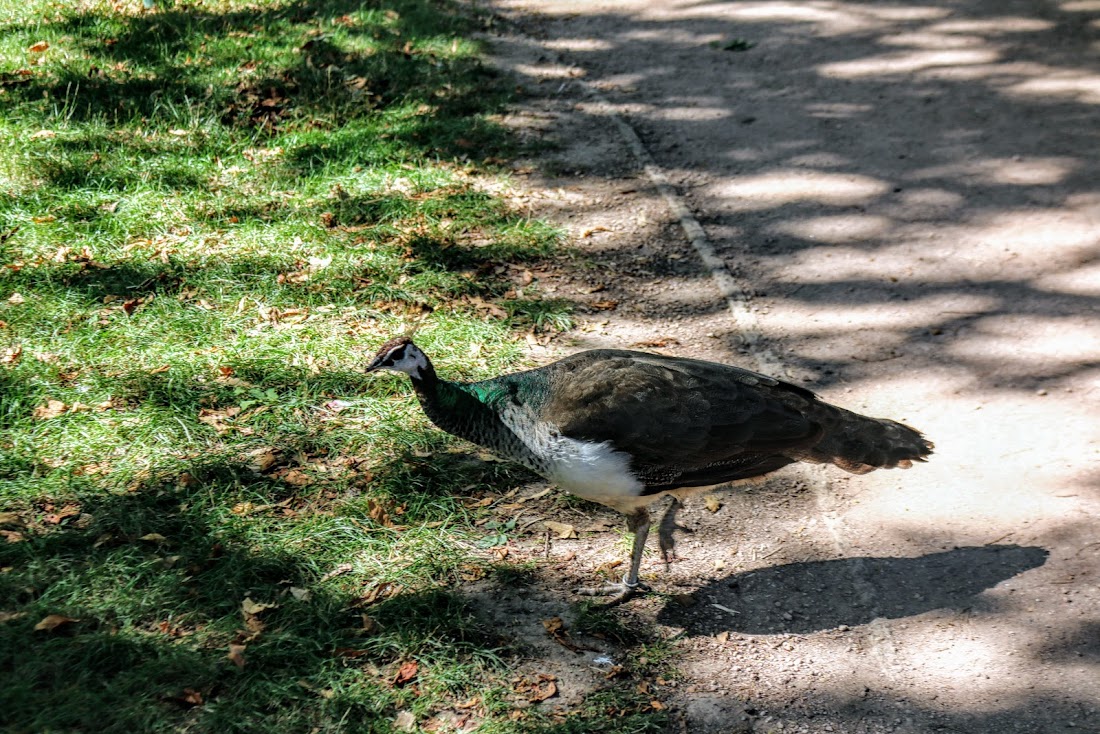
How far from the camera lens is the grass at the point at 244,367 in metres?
3.80

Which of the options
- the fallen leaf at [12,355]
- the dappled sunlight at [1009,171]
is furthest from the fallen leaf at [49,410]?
the dappled sunlight at [1009,171]

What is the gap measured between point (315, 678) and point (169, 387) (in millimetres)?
2095

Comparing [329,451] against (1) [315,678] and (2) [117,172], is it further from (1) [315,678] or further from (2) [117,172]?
(2) [117,172]

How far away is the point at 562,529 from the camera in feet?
15.5

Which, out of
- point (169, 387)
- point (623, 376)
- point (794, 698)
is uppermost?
point (623, 376)

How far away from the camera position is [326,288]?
6.19 metres

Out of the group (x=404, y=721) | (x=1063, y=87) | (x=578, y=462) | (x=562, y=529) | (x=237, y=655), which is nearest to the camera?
(x=404, y=721)

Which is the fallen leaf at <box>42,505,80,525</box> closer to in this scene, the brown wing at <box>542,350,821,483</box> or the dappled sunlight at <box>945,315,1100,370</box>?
the brown wing at <box>542,350,821,483</box>

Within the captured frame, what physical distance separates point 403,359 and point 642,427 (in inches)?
40.6

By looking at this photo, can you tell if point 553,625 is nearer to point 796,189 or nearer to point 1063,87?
point 796,189

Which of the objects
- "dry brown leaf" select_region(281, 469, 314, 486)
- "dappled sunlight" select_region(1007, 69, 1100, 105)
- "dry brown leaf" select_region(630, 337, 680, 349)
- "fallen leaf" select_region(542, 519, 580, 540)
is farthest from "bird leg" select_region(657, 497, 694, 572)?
"dappled sunlight" select_region(1007, 69, 1100, 105)

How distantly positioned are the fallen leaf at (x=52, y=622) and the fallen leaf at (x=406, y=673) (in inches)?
49.4

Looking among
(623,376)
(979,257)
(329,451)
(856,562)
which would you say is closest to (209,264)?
(329,451)

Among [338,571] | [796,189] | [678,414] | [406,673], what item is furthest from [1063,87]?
[406,673]
